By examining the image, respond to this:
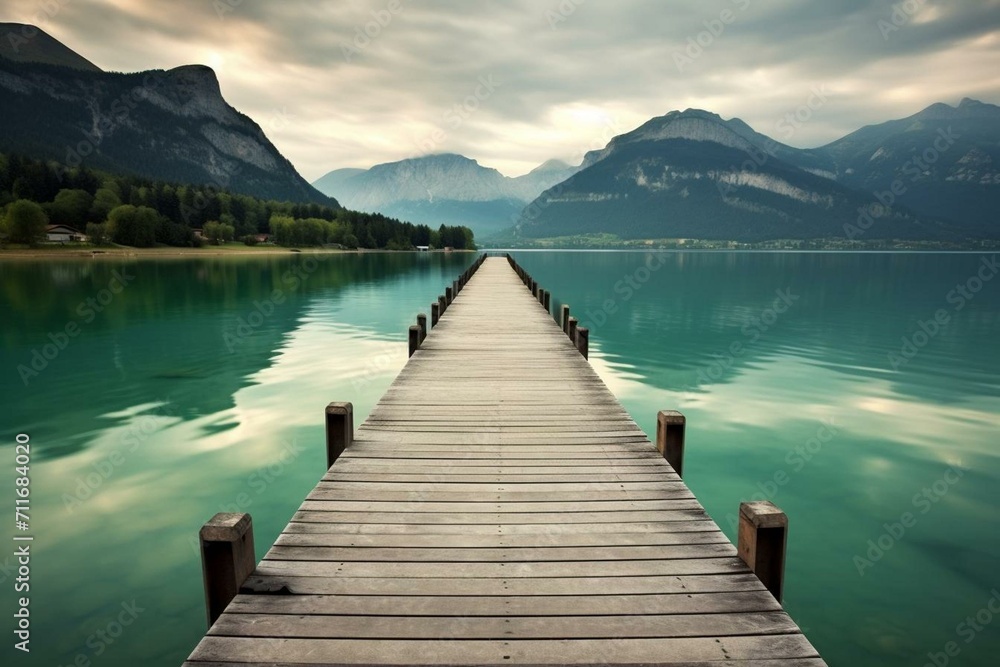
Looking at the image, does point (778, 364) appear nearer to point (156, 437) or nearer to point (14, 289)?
point (156, 437)

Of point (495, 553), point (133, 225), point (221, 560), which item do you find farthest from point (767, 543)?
point (133, 225)

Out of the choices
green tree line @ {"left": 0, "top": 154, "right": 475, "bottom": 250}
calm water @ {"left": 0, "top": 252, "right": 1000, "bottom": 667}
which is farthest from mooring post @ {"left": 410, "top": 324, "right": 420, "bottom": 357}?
green tree line @ {"left": 0, "top": 154, "right": 475, "bottom": 250}

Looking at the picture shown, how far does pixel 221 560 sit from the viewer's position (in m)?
3.75

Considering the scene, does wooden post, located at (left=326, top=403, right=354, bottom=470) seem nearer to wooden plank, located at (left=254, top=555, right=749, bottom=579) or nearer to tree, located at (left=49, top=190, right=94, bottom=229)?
wooden plank, located at (left=254, top=555, right=749, bottom=579)

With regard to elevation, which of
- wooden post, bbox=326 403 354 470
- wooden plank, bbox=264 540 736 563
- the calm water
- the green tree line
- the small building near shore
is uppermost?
the green tree line

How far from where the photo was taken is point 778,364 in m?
21.1

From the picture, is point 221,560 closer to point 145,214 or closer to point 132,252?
point 132,252

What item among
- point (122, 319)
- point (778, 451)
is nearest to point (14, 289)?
point (122, 319)

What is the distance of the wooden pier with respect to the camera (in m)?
3.40

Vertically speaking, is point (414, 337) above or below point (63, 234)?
below

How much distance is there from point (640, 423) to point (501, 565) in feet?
33.4

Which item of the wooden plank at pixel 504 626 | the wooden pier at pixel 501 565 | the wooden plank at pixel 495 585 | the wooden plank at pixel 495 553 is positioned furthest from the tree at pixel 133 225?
the wooden plank at pixel 504 626

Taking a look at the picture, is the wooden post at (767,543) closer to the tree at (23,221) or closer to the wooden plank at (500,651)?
the wooden plank at (500,651)

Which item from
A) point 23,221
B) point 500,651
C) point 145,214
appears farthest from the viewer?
point 145,214
